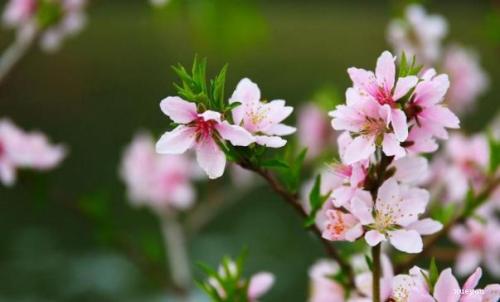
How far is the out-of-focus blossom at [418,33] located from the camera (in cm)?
100

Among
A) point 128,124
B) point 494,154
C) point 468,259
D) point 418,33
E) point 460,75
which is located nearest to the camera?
point 494,154

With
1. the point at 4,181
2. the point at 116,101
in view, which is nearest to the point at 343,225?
the point at 4,181

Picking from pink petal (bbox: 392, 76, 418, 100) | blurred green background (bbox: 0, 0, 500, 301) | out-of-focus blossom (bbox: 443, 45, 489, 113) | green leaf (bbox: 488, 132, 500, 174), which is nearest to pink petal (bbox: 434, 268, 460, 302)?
pink petal (bbox: 392, 76, 418, 100)

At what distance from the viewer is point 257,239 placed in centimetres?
257

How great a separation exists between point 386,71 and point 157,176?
81cm

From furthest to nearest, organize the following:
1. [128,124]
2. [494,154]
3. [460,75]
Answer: [128,124]
[460,75]
[494,154]

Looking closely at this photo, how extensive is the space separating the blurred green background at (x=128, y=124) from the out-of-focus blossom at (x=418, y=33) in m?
0.11

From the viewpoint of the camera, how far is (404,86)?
1.51 ft

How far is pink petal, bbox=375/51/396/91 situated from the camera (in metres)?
0.46

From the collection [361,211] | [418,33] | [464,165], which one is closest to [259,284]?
[361,211]

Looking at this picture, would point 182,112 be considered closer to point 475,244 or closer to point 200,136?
point 200,136

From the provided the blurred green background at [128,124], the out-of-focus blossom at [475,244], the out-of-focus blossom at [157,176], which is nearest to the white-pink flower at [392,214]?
the out-of-focus blossom at [475,244]

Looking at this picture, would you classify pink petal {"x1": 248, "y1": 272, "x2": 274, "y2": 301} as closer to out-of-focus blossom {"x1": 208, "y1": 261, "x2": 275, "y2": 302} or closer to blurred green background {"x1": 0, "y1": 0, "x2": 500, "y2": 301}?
out-of-focus blossom {"x1": 208, "y1": 261, "x2": 275, "y2": 302}

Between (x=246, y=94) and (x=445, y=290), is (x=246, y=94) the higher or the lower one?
the higher one
